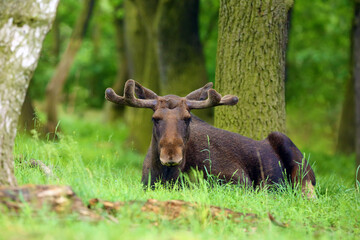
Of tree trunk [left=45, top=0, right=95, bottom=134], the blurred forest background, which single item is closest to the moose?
the blurred forest background

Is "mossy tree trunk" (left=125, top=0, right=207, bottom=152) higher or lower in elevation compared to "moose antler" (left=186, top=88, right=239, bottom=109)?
higher

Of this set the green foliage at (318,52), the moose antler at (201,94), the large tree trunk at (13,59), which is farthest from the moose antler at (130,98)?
the green foliage at (318,52)

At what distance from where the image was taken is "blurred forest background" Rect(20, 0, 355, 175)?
20.2 metres

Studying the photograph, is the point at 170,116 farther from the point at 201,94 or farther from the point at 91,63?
the point at 91,63

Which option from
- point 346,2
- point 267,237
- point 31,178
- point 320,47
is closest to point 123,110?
point 320,47

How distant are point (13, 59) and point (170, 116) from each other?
254 centimetres

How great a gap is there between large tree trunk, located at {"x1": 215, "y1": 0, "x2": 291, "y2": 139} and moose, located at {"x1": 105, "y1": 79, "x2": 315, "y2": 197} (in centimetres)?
43

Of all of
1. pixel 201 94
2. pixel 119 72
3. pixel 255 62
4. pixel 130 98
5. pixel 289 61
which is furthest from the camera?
pixel 289 61

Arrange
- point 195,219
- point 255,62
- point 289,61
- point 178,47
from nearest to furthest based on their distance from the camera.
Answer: point 195,219
point 255,62
point 178,47
point 289,61

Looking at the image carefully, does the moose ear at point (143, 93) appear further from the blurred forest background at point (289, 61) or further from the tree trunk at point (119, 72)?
the tree trunk at point (119, 72)

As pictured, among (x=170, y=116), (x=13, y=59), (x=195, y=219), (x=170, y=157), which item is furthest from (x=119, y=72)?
(x=195, y=219)

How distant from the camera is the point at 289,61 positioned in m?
25.4

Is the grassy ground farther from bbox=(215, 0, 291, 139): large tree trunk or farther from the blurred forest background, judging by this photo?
the blurred forest background

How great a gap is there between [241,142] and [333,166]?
7877 mm
